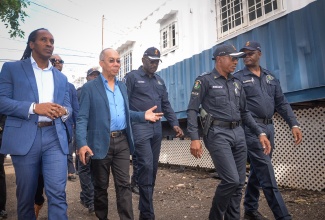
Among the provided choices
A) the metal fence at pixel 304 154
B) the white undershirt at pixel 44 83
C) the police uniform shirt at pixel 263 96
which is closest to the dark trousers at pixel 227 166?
the police uniform shirt at pixel 263 96

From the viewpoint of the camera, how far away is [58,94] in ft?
9.13

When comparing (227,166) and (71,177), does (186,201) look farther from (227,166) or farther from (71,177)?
(71,177)

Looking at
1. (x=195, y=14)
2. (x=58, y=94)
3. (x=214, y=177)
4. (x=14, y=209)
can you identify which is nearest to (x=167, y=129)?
(x=214, y=177)

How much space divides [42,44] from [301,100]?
4554 millimetres

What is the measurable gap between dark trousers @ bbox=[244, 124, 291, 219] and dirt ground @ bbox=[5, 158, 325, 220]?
515 millimetres

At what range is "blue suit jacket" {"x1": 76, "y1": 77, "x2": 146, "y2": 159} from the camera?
9.91 feet

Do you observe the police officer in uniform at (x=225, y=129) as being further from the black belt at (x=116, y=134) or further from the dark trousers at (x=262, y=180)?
the black belt at (x=116, y=134)

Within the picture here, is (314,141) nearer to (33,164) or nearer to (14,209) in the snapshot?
(33,164)

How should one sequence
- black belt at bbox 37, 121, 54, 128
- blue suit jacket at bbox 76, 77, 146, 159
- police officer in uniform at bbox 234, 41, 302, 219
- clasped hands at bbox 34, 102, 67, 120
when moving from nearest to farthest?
1. clasped hands at bbox 34, 102, 67, 120
2. black belt at bbox 37, 121, 54, 128
3. blue suit jacket at bbox 76, 77, 146, 159
4. police officer in uniform at bbox 234, 41, 302, 219

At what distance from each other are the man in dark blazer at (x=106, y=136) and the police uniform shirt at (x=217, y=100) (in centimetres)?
47

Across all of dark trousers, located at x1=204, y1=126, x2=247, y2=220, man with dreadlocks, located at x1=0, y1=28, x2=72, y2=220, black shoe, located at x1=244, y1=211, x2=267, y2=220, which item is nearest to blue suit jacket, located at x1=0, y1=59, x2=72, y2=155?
man with dreadlocks, located at x1=0, y1=28, x2=72, y2=220

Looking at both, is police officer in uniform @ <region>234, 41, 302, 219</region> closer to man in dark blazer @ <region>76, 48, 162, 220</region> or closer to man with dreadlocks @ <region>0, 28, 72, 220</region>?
man in dark blazer @ <region>76, 48, 162, 220</region>

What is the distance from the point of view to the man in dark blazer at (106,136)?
3029 mm

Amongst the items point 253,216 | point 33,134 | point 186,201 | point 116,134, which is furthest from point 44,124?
point 186,201
